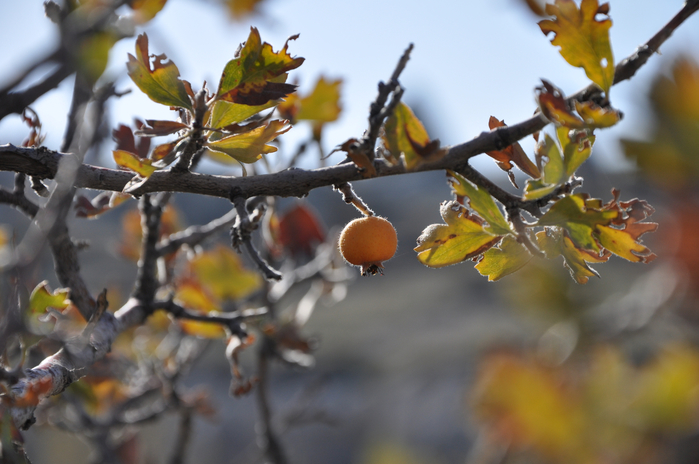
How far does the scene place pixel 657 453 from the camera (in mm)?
3139

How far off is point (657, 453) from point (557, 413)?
64cm

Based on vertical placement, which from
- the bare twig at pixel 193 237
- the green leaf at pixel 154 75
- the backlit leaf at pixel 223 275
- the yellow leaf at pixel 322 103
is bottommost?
the backlit leaf at pixel 223 275

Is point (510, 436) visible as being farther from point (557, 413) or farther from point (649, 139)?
point (649, 139)

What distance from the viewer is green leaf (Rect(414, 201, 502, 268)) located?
0.86 meters

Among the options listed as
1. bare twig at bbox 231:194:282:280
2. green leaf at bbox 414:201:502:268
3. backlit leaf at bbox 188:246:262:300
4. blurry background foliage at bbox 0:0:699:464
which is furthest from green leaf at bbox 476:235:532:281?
backlit leaf at bbox 188:246:262:300

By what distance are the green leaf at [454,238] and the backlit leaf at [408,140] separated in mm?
166

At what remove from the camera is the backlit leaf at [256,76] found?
2.75ft

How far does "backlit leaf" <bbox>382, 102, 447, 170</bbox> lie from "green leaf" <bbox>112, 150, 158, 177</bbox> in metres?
0.37

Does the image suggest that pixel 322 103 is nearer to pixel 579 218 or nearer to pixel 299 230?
pixel 299 230

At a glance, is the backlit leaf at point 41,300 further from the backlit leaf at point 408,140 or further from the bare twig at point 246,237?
the backlit leaf at point 408,140

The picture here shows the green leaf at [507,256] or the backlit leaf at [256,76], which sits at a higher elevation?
the backlit leaf at [256,76]

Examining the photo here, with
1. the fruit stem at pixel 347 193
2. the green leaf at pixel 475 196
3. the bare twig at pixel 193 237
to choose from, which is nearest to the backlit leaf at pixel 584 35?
the green leaf at pixel 475 196

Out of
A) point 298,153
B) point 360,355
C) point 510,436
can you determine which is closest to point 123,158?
point 298,153

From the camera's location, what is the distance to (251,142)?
88 centimetres
